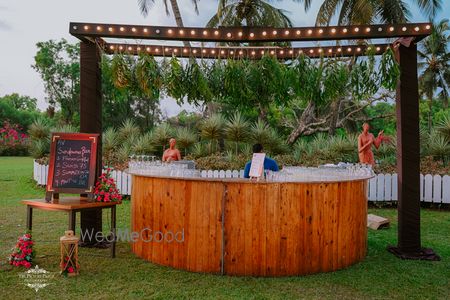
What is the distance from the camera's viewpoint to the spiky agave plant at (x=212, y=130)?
625 inches

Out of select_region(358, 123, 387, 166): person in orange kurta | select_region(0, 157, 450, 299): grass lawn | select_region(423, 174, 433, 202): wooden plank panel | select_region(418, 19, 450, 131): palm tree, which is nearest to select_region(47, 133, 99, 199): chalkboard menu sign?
select_region(0, 157, 450, 299): grass lawn

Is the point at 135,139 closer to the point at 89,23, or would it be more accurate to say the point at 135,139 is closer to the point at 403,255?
the point at 89,23

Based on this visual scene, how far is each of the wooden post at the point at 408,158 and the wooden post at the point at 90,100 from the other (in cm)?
481

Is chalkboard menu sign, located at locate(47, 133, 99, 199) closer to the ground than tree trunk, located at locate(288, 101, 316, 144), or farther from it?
closer to the ground

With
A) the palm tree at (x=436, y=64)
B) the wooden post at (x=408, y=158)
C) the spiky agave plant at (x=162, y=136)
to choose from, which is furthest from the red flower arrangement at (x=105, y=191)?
the palm tree at (x=436, y=64)

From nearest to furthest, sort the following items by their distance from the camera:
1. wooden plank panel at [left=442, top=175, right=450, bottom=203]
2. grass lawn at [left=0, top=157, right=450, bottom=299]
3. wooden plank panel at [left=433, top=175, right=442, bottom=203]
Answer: grass lawn at [left=0, top=157, right=450, bottom=299] < wooden plank panel at [left=442, top=175, right=450, bottom=203] < wooden plank panel at [left=433, top=175, right=442, bottom=203]

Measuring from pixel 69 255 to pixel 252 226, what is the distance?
238cm

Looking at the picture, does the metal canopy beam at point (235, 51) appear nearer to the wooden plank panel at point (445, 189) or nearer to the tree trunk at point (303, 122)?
the wooden plank panel at point (445, 189)

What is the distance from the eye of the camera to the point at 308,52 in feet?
24.2

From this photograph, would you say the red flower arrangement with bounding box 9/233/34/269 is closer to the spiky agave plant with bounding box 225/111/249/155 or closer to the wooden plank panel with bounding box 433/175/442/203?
the spiky agave plant with bounding box 225/111/249/155

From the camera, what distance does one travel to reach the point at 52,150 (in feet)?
20.6

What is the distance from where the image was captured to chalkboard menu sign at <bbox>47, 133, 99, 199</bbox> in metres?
6.20

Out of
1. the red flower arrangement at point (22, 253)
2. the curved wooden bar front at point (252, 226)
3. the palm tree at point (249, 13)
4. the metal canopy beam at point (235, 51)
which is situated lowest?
the red flower arrangement at point (22, 253)

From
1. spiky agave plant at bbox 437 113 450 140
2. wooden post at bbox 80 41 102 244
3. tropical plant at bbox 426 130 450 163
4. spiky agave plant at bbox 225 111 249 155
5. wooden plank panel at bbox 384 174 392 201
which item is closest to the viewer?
wooden post at bbox 80 41 102 244
